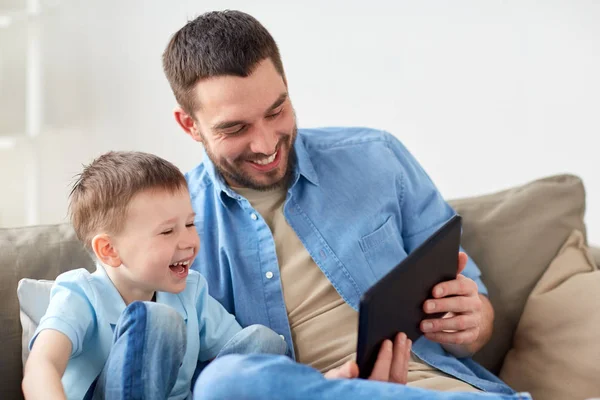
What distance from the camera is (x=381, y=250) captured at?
174cm

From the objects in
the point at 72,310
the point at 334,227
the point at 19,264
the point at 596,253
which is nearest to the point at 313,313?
the point at 334,227

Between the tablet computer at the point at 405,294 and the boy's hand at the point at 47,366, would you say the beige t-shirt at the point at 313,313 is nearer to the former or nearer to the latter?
the tablet computer at the point at 405,294

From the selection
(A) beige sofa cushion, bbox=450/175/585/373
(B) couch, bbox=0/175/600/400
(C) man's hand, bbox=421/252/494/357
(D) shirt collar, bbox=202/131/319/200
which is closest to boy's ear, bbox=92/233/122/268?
(B) couch, bbox=0/175/600/400

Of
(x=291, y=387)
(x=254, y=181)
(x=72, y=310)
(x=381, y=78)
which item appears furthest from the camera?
(x=381, y=78)

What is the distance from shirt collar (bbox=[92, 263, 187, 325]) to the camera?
150 cm

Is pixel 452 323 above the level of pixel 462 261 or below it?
below

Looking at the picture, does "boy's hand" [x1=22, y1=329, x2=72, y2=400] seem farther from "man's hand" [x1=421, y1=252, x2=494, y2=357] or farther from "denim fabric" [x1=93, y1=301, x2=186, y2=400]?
"man's hand" [x1=421, y1=252, x2=494, y2=357]

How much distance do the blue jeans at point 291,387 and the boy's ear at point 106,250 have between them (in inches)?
15.3

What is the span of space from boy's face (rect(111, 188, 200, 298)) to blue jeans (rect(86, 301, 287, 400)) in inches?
6.3

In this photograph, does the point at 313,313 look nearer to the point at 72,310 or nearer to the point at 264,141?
the point at 264,141

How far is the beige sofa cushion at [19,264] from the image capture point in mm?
1604

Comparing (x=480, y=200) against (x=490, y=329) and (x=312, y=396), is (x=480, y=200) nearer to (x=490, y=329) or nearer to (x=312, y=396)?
(x=490, y=329)

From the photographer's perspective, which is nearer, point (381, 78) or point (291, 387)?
point (291, 387)

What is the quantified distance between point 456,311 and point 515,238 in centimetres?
46
